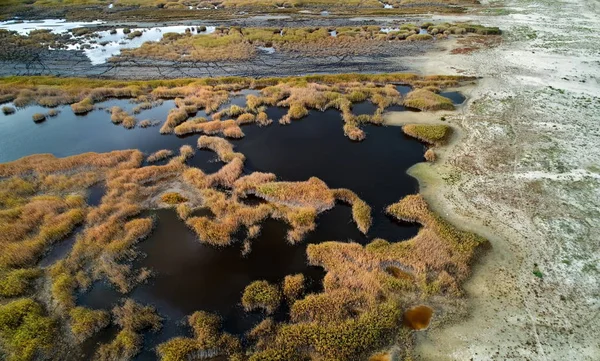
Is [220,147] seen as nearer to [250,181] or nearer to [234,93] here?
[250,181]

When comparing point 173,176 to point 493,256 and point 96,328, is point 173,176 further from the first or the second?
point 493,256

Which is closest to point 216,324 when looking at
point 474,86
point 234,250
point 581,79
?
point 234,250

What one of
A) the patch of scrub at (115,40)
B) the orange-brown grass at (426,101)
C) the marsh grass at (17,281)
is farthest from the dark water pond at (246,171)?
the patch of scrub at (115,40)

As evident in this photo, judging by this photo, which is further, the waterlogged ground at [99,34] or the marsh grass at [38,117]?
the waterlogged ground at [99,34]

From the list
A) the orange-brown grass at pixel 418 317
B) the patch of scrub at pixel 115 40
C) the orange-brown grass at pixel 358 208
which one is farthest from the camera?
the patch of scrub at pixel 115 40

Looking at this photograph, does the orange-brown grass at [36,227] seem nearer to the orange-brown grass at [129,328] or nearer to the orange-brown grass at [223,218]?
the orange-brown grass at [129,328]

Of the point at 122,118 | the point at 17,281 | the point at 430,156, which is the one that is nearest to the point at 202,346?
the point at 17,281

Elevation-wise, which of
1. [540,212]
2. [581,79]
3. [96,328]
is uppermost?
[581,79]

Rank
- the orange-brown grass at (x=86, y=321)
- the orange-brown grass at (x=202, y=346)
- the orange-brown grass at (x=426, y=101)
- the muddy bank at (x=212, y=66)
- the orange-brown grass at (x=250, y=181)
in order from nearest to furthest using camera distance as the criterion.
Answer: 1. the orange-brown grass at (x=202, y=346)
2. the orange-brown grass at (x=86, y=321)
3. the orange-brown grass at (x=250, y=181)
4. the orange-brown grass at (x=426, y=101)
5. the muddy bank at (x=212, y=66)
